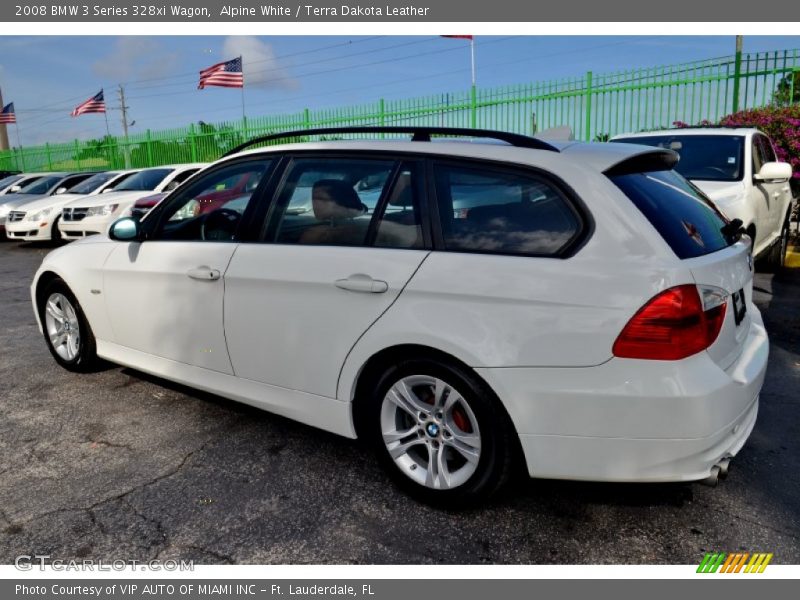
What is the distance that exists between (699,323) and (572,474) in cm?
73

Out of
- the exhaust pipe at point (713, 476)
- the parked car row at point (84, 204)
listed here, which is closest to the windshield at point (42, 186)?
the parked car row at point (84, 204)

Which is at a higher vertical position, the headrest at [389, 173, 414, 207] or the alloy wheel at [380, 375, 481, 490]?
the headrest at [389, 173, 414, 207]

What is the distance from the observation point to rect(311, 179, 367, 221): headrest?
3.12 m

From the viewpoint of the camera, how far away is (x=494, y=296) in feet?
8.39

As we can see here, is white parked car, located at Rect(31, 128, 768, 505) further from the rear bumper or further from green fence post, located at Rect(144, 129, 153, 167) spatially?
green fence post, located at Rect(144, 129, 153, 167)

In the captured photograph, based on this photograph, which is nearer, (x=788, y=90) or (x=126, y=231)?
(x=126, y=231)

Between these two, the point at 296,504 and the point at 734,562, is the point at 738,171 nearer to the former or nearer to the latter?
the point at 734,562

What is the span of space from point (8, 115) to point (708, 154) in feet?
103

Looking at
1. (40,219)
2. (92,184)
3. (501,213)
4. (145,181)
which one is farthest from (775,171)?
(92,184)

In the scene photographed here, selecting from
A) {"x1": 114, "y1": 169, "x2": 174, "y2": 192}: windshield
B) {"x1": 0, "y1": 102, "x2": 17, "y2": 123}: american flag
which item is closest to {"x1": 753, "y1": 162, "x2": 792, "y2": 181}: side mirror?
{"x1": 114, "y1": 169, "x2": 174, "y2": 192}: windshield

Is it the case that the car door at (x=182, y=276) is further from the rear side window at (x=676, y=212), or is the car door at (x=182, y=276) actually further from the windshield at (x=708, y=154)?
the windshield at (x=708, y=154)

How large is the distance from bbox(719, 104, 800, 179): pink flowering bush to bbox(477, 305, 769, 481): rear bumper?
784 cm

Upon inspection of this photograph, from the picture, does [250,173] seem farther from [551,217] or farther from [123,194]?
[123,194]

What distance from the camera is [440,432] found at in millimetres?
2803
